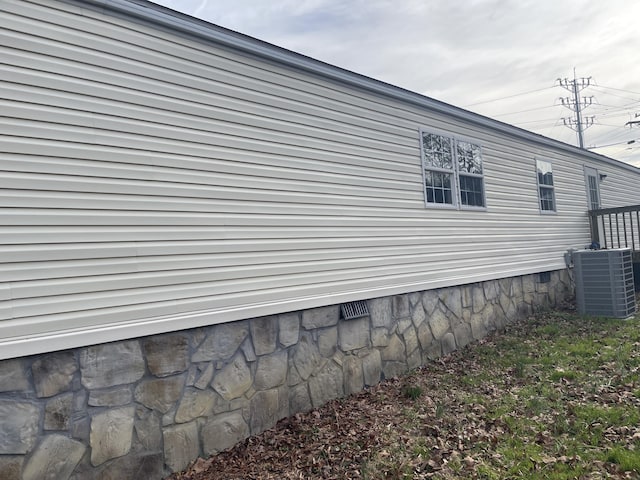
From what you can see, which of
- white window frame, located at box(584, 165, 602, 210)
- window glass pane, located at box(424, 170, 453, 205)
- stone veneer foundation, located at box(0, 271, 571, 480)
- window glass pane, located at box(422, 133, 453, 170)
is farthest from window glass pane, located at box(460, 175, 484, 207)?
white window frame, located at box(584, 165, 602, 210)

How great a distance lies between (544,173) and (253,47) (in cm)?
787

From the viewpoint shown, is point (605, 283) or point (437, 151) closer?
point (437, 151)

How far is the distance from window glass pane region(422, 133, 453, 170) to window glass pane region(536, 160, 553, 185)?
3.56 meters

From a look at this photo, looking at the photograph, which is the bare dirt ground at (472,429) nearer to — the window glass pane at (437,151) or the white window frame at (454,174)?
the white window frame at (454,174)

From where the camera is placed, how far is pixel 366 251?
19.5 ft

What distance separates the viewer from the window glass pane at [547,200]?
33.3 ft

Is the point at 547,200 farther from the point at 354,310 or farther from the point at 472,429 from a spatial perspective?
the point at 472,429

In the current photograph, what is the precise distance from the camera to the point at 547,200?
10.3m

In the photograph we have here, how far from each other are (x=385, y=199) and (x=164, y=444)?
3.97 metres

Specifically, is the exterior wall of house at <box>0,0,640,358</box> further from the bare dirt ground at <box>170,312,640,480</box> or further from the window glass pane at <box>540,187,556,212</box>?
the window glass pane at <box>540,187,556,212</box>

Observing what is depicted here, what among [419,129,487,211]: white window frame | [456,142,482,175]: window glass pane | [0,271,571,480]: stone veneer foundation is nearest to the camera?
[0,271,571,480]: stone veneer foundation

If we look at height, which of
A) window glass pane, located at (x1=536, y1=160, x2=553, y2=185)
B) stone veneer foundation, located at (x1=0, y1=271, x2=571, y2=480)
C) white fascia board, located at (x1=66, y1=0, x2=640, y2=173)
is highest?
white fascia board, located at (x1=66, y1=0, x2=640, y2=173)

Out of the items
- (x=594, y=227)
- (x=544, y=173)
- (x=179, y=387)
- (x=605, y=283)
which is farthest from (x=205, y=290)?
(x=594, y=227)

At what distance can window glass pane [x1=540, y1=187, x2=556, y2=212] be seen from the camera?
10.2 meters
